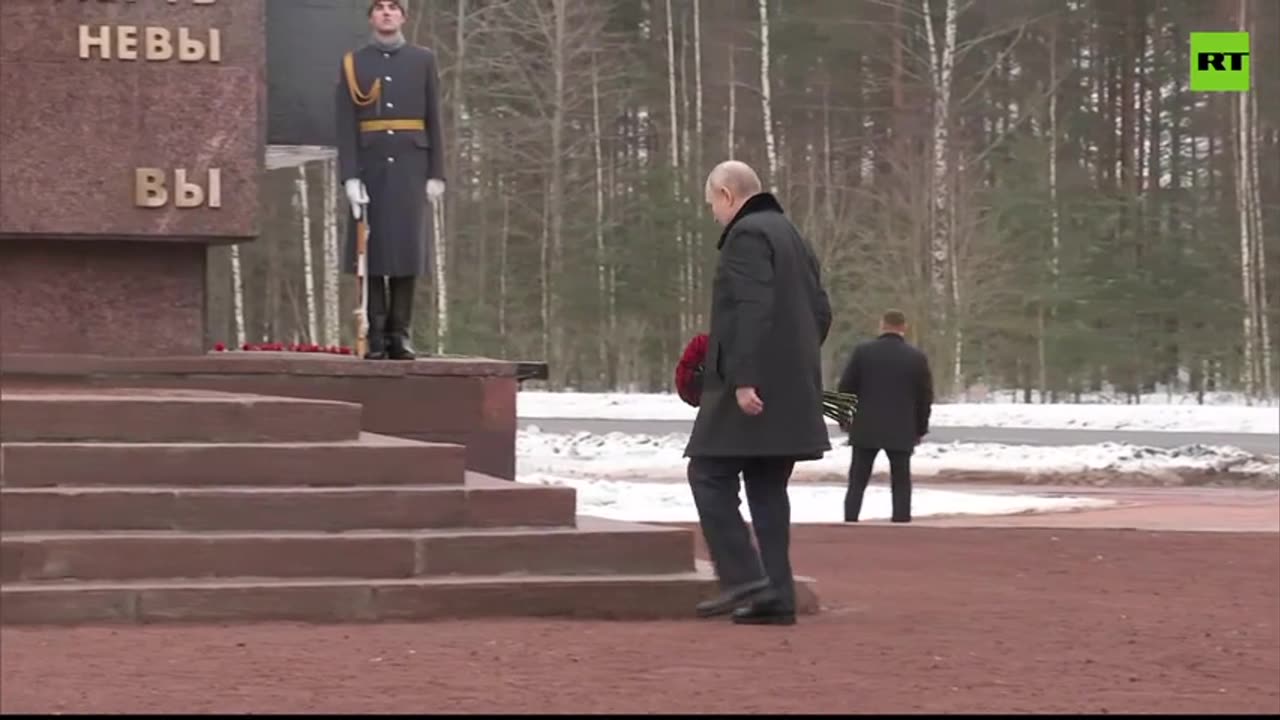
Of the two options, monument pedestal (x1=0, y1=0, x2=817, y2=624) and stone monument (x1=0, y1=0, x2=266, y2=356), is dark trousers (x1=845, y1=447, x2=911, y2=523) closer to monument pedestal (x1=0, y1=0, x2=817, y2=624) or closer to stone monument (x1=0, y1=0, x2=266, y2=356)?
monument pedestal (x1=0, y1=0, x2=817, y2=624)

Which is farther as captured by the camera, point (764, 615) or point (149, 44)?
point (149, 44)

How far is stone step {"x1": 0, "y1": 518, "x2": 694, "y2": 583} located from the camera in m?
8.73

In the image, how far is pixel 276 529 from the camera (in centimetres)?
930

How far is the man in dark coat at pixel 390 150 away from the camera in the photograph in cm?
1208

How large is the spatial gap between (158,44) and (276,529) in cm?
343

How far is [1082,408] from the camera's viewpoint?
32.3m


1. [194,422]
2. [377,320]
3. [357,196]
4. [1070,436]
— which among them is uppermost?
[357,196]

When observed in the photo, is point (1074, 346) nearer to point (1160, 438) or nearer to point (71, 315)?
point (1160, 438)

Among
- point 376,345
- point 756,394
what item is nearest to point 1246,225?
point 376,345

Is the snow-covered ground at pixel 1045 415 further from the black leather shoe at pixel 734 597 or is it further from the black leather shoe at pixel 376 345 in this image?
the black leather shoe at pixel 734 597

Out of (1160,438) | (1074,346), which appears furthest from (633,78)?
(1160,438)

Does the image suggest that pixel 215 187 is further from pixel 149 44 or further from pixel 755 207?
pixel 755 207

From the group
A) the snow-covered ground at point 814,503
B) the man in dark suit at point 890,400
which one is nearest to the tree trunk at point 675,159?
the snow-covered ground at point 814,503

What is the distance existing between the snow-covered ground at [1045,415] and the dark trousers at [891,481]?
548 inches
